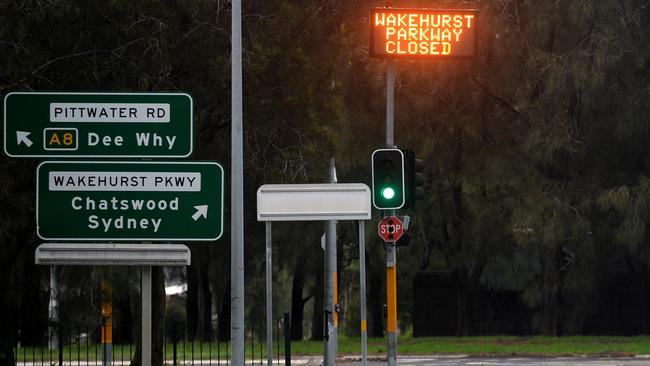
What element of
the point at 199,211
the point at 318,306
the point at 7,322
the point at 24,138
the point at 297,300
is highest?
the point at 24,138

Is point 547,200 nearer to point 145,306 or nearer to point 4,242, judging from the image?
point 4,242

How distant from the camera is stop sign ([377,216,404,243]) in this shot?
2188cm

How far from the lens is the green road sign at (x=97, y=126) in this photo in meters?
13.7

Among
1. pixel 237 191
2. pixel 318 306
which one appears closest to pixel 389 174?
pixel 237 191

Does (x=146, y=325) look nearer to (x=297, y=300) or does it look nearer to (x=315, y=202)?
(x=315, y=202)

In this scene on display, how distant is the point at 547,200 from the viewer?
130 ft

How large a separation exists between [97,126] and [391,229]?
8.93 m

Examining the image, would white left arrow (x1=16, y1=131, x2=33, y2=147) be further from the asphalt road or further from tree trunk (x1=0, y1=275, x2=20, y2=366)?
the asphalt road

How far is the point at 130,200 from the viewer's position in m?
13.7

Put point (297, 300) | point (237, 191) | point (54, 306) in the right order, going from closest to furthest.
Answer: point (237, 191), point (54, 306), point (297, 300)

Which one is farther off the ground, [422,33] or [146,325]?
[422,33]

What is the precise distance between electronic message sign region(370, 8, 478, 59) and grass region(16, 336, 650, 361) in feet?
41.1

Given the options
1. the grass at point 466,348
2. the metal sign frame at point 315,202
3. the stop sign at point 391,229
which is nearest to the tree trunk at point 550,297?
the grass at point 466,348

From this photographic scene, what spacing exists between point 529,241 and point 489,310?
21.9 feet
